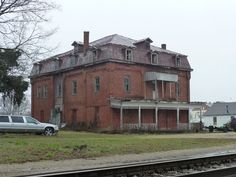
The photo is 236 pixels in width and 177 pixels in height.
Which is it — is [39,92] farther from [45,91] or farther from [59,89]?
[59,89]

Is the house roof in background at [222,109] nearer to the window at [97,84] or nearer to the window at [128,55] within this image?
the window at [128,55]

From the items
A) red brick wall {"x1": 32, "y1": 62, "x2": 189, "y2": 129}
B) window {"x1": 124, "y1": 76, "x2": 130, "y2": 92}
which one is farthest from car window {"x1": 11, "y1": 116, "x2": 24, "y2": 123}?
window {"x1": 124, "y1": 76, "x2": 130, "y2": 92}

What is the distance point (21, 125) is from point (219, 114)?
237 ft

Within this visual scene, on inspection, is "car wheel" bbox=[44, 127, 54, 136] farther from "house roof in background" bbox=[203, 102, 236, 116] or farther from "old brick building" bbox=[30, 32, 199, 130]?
"house roof in background" bbox=[203, 102, 236, 116]

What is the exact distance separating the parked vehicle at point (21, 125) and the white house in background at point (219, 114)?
6673 centimetres

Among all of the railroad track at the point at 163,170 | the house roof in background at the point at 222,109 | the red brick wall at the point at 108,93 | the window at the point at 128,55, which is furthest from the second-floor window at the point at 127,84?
the house roof in background at the point at 222,109

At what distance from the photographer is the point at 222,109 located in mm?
102062

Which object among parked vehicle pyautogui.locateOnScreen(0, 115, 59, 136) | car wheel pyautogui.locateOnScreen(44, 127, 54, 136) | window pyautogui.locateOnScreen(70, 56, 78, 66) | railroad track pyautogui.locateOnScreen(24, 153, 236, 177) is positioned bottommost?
railroad track pyautogui.locateOnScreen(24, 153, 236, 177)

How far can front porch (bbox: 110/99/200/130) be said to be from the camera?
54.0m

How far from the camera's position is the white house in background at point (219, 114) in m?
98.8

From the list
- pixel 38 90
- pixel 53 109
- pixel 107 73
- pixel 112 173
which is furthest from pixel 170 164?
pixel 38 90

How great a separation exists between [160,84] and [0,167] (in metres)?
45.6

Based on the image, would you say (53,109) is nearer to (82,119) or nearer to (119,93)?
(82,119)

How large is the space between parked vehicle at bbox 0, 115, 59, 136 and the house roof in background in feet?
223
